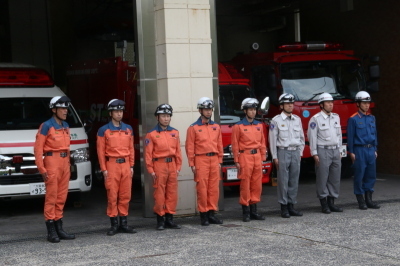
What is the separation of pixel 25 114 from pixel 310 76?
562 cm

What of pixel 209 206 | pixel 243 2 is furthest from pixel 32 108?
pixel 243 2

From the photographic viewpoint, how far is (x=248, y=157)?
1080 cm

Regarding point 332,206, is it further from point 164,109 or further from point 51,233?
point 51,233

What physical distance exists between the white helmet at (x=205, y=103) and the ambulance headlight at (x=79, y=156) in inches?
99.8

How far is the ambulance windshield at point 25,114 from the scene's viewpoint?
40.1 feet

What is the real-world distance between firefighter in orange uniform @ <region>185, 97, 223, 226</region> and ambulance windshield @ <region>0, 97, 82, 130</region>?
2.86m

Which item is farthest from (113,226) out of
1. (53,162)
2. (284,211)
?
(284,211)

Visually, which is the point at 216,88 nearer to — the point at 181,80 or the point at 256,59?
the point at 181,80

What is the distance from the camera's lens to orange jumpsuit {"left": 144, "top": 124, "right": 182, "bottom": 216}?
1027cm

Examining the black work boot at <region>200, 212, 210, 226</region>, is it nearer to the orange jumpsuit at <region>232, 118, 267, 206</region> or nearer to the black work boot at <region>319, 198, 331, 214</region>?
the orange jumpsuit at <region>232, 118, 267, 206</region>

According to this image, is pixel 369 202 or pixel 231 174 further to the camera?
pixel 231 174

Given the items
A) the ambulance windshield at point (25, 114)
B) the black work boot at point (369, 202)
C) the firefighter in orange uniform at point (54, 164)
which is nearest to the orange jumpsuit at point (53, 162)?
the firefighter in orange uniform at point (54, 164)

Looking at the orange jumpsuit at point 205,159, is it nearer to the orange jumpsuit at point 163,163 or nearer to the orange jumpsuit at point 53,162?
the orange jumpsuit at point 163,163

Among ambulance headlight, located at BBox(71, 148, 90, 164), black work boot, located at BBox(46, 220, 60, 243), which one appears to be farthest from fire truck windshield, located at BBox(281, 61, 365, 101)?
black work boot, located at BBox(46, 220, 60, 243)
